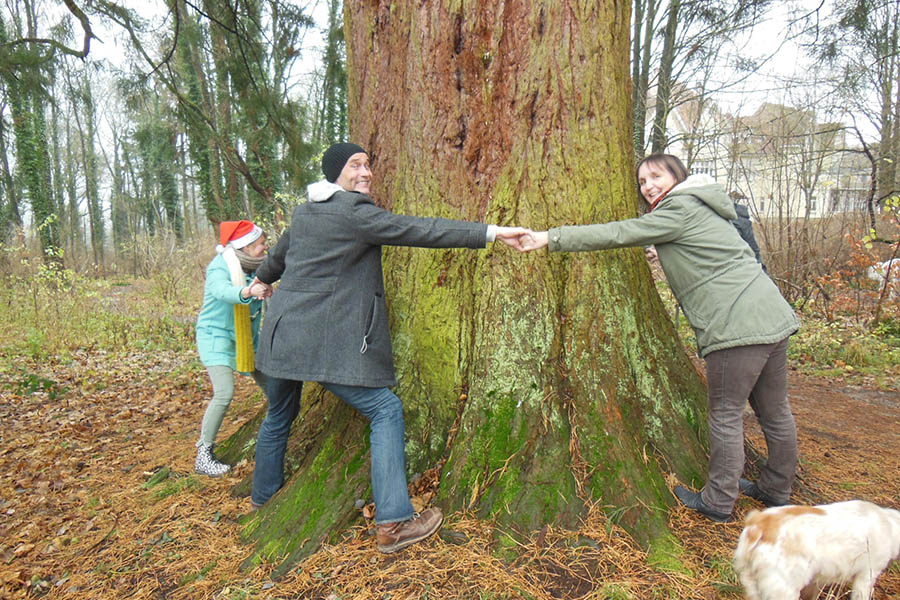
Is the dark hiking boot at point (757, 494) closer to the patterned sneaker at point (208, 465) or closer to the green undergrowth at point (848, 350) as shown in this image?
the patterned sneaker at point (208, 465)

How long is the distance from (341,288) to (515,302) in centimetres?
85

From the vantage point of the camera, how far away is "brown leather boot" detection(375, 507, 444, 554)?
2.33 m

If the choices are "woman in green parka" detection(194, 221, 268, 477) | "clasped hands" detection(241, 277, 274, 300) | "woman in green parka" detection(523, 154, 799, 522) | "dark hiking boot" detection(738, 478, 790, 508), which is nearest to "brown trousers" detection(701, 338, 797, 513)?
"woman in green parka" detection(523, 154, 799, 522)

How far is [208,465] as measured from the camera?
3.53 m

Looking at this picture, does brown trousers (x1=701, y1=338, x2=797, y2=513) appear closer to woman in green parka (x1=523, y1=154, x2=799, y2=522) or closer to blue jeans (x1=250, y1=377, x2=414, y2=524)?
woman in green parka (x1=523, y1=154, x2=799, y2=522)

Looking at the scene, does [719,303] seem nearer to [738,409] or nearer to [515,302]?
[738,409]

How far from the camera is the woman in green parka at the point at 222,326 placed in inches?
139

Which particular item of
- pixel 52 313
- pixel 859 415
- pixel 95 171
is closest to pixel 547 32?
pixel 859 415

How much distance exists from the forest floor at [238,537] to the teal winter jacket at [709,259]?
885 millimetres

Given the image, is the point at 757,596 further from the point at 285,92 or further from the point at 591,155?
the point at 285,92

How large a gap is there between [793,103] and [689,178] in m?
8.60

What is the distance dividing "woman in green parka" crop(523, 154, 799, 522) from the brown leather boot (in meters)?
1.19

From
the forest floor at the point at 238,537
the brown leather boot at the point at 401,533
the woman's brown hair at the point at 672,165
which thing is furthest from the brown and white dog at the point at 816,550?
the woman's brown hair at the point at 672,165

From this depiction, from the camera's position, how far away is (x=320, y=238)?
7.89 feet
